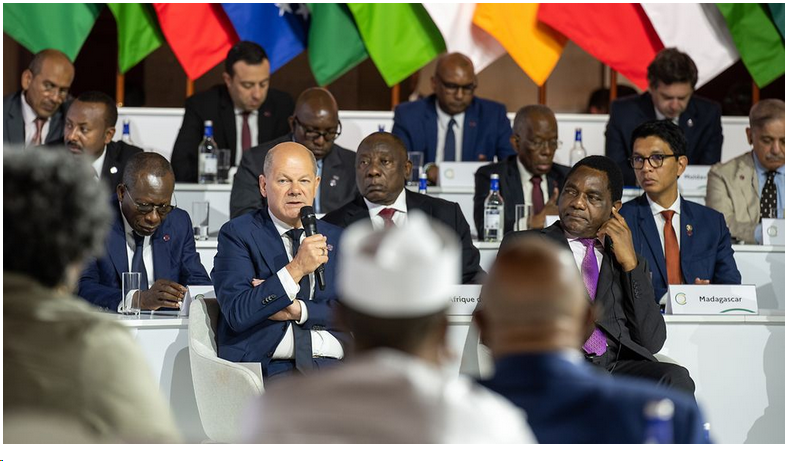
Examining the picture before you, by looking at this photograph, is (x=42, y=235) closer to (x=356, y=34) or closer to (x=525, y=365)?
(x=525, y=365)

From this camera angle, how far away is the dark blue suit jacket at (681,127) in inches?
228

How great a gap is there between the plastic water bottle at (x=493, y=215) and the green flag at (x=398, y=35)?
167 cm

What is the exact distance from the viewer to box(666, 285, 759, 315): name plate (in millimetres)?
3947

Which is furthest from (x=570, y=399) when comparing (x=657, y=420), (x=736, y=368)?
(x=736, y=368)

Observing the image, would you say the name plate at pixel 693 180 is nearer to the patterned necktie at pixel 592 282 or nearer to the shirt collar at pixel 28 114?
the patterned necktie at pixel 592 282

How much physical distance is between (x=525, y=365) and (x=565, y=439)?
0.14 m

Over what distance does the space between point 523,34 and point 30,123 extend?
2840mm

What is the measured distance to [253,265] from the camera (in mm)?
3672

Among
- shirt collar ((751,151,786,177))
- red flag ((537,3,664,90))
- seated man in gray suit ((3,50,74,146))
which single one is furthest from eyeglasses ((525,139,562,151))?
seated man in gray suit ((3,50,74,146))

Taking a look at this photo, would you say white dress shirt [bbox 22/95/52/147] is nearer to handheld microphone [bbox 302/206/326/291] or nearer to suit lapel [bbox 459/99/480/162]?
suit lapel [bbox 459/99/480/162]

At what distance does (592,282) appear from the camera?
380 cm

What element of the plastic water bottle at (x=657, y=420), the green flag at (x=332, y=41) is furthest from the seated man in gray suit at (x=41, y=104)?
the plastic water bottle at (x=657, y=420)

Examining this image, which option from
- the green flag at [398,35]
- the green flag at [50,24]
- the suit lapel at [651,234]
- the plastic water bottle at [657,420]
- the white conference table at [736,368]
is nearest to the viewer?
the plastic water bottle at [657,420]
